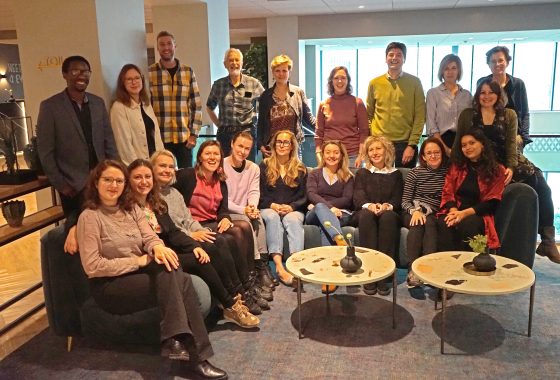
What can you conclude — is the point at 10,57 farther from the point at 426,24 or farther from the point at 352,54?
the point at 426,24

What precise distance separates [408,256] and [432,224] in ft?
0.96

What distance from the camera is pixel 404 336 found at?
9.48ft

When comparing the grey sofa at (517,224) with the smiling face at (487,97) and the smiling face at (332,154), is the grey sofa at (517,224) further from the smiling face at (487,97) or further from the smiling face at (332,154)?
the smiling face at (332,154)

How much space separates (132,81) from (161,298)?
185 centimetres

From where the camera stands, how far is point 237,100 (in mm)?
4445

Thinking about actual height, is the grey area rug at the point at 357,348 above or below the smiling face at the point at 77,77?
below

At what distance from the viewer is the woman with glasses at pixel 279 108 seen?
13.8 ft

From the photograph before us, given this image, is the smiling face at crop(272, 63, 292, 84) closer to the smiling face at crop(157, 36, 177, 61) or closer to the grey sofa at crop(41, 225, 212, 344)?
the smiling face at crop(157, 36, 177, 61)

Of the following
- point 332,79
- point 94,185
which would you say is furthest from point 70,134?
point 332,79

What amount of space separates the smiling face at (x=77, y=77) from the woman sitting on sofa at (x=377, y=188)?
217 cm

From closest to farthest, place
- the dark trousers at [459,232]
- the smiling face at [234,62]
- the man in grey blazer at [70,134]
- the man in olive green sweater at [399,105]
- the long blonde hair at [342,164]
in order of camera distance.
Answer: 1. the man in grey blazer at [70,134]
2. the dark trousers at [459,232]
3. the long blonde hair at [342,164]
4. the man in olive green sweater at [399,105]
5. the smiling face at [234,62]

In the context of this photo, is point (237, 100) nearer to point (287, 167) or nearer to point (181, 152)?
point (181, 152)

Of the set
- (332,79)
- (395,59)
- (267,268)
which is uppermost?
(395,59)

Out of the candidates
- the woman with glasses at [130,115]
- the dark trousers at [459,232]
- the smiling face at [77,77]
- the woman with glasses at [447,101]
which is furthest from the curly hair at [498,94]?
the smiling face at [77,77]
